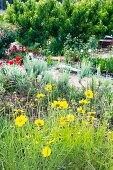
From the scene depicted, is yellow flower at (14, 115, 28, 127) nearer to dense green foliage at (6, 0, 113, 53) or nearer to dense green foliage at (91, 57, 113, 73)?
dense green foliage at (91, 57, 113, 73)

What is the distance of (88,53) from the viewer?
35.4 feet

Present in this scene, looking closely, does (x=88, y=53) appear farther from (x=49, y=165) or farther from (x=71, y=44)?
(x=49, y=165)

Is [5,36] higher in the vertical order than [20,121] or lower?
lower

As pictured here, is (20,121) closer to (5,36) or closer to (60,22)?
(5,36)

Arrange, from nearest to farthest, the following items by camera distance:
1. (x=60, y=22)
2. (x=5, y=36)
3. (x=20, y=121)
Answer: (x=20, y=121) < (x=5, y=36) < (x=60, y=22)

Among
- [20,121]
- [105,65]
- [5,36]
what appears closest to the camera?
[20,121]

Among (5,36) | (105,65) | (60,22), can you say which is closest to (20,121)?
(105,65)

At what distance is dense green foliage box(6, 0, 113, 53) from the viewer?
12320 mm

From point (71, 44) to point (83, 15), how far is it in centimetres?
110

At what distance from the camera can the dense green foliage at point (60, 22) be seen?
12.3m

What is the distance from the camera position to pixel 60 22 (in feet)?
40.6

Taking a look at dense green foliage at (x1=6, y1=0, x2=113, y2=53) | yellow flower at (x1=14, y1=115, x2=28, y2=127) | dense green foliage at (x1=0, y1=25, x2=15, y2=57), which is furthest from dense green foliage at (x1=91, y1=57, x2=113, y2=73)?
yellow flower at (x1=14, y1=115, x2=28, y2=127)

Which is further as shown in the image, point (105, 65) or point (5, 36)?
point (5, 36)

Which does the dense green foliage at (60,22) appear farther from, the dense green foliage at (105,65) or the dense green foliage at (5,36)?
the dense green foliage at (105,65)
